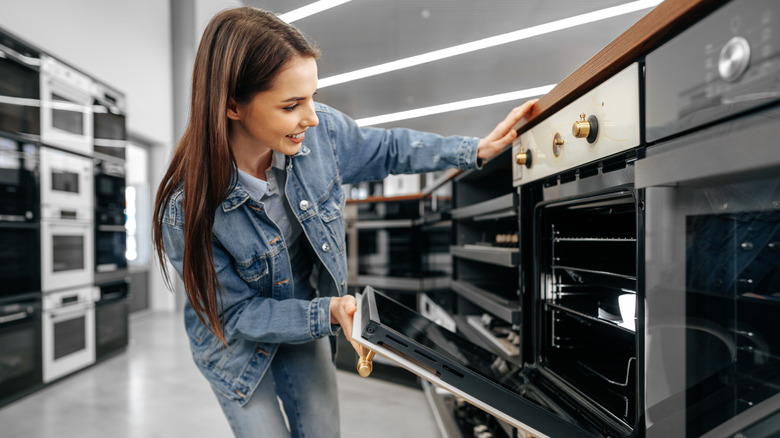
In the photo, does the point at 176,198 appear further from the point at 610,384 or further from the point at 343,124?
the point at 610,384

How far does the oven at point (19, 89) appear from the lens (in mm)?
2354

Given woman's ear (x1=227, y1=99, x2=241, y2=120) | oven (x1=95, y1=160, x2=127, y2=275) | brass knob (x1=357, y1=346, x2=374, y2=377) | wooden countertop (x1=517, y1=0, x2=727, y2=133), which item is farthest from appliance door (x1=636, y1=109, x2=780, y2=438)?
oven (x1=95, y1=160, x2=127, y2=275)

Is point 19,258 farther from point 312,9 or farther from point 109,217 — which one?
point 312,9

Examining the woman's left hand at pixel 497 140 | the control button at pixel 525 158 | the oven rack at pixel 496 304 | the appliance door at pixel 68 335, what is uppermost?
the woman's left hand at pixel 497 140

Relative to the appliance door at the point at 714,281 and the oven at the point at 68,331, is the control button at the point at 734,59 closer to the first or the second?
the appliance door at the point at 714,281

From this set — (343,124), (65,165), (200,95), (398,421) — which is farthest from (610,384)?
(65,165)

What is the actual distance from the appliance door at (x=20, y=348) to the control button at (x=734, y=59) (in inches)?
125

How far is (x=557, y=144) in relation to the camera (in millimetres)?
876

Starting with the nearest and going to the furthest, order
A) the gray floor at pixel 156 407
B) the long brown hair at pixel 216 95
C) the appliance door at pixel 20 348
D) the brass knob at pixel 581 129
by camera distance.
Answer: the brass knob at pixel 581 129
the long brown hair at pixel 216 95
the gray floor at pixel 156 407
the appliance door at pixel 20 348

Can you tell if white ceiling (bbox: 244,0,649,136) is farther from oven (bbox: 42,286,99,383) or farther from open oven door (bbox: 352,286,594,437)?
oven (bbox: 42,286,99,383)

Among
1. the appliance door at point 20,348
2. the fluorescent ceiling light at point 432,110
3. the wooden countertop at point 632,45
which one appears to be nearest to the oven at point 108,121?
the appliance door at point 20,348

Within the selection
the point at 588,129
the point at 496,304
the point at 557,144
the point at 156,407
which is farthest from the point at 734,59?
the point at 156,407

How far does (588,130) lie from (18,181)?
303cm

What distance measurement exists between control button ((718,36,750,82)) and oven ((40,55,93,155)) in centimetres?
332
